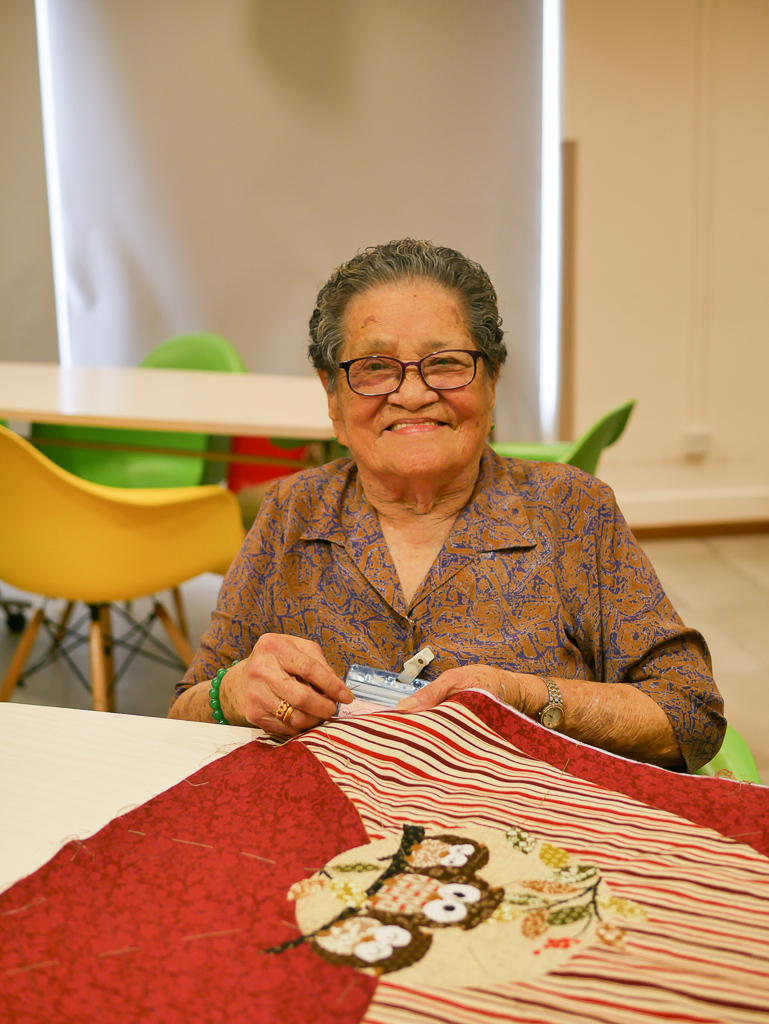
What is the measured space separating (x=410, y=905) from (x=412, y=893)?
0.02 m

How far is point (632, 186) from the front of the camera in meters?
4.61

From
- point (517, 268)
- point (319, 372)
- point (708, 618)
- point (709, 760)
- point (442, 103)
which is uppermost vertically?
point (442, 103)

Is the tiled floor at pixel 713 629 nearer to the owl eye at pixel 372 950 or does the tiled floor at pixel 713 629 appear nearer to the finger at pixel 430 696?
the finger at pixel 430 696

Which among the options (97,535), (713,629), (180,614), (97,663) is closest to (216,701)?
(97,535)

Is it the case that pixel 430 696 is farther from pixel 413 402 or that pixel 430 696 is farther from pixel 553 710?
pixel 413 402

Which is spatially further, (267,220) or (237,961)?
(267,220)

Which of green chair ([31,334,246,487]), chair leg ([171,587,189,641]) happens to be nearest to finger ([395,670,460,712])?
chair leg ([171,587,189,641])

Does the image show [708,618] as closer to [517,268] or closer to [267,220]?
[517,268]

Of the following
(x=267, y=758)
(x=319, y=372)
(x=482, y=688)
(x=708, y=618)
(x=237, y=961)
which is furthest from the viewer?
(x=708, y=618)

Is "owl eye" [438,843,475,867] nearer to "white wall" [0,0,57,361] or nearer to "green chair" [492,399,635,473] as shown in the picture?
"green chair" [492,399,635,473]

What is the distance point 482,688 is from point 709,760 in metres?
0.45

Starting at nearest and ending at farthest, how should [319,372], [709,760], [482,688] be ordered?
[482,688]
[709,760]
[319,372]

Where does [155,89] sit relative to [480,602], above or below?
above

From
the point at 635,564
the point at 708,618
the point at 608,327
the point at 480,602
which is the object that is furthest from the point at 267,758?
the point at 608,327
